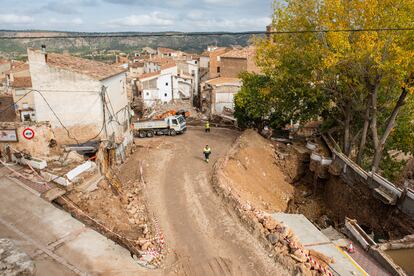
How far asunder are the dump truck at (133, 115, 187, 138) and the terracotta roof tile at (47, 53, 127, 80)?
642cm

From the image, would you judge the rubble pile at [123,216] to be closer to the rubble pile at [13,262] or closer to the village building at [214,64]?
the rubble pile at [13,262]

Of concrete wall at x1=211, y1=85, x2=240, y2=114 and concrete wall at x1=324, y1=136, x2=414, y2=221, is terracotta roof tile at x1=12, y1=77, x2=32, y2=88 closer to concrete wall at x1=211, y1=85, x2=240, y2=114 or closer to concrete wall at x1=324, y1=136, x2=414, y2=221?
concrete wall at x1=211, y1=85, x2=240, y2=114

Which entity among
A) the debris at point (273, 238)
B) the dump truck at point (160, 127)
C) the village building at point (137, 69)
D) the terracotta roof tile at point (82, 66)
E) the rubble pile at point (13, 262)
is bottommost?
the dump truck at point (160, 127)

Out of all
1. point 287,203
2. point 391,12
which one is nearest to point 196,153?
point 287,203

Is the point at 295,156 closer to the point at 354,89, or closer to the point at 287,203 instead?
the point at 287,203

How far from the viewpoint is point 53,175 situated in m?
14.6

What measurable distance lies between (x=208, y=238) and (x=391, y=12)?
13519 mm

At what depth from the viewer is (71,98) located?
65.8ft

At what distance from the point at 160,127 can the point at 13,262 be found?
64.0 feet

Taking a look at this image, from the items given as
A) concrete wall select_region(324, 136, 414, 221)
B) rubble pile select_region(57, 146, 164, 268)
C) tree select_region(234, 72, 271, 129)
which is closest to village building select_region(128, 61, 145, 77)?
tree select_region(234, 72, 271, 129)

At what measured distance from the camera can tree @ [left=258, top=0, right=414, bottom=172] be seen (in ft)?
50.8

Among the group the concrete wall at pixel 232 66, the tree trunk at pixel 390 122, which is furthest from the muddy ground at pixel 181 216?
the concrete wall at pixel 232 66

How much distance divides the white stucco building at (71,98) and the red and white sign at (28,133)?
3.95m

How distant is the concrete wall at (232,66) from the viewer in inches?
1794
